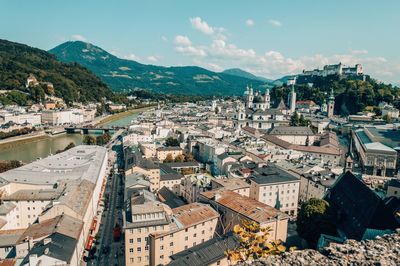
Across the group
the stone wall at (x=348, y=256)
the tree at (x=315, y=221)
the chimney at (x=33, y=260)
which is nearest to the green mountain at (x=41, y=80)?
the chimney at (x=33, y=260)

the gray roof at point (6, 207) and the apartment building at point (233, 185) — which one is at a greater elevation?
the apartment building at point (233, 185)

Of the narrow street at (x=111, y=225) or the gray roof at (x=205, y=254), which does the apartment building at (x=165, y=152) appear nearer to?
the narrow street at (x=111, y=225)

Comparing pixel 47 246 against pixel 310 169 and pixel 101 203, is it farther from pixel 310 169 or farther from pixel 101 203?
pixel 310 169

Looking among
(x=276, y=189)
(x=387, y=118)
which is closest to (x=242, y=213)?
(x=276, y=189)

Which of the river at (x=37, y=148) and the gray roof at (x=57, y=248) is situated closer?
the gray roof at (x=57, y=248)

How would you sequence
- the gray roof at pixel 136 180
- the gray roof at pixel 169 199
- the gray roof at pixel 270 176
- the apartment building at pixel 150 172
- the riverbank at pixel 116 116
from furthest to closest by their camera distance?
1. the riverbank at pixel 116 116
2. the apartment building at pixel 150 172
3. the gray roof at pixel 136 180
4. the gray roof at pixel 270 176
5. the gray roof at pixel 169 199

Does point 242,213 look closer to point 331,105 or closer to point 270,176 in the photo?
point 270,176

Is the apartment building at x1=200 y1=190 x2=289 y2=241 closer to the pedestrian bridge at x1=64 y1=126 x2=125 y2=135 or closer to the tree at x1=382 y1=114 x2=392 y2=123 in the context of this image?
the tree at x1=382 y1=114 x2=392 y2=123
